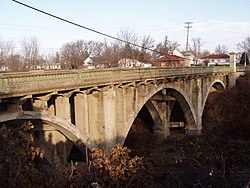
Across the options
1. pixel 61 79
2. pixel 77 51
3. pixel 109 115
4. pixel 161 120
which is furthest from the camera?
pixel 77 51

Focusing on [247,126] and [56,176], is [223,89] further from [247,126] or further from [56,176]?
[56,176]

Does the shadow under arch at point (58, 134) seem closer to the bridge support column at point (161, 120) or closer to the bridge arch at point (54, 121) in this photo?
the bridge arch at point (54, 121)

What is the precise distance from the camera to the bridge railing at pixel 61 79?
28.6ft

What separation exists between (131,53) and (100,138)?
35.0 meters

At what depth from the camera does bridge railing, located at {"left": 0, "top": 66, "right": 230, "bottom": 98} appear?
8.72 metres

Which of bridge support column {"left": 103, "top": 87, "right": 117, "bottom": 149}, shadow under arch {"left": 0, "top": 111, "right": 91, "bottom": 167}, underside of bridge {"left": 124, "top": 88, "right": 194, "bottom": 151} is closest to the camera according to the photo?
shadow under arch {"left": 0, "top": 111, "right": 91, "bottom": 167}

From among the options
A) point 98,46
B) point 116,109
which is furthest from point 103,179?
point 98,46

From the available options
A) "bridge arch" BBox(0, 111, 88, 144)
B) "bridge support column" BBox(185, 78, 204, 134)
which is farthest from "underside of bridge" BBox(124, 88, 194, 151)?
"bridge arch" BBox(0, 111, 88, 144)

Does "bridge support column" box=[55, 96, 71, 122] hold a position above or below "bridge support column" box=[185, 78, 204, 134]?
above

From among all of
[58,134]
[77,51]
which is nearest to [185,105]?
[58,134]

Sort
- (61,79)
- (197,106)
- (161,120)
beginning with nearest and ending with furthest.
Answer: (61,79) → (161,120) → (197,106)

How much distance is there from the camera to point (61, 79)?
1072cm

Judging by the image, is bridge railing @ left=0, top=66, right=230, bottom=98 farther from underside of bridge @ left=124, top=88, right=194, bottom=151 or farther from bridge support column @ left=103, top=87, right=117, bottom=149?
underside of bridge @ left=124, top=88, right=194, bottom=151

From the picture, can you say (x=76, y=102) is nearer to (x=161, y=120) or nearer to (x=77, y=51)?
(x=161, y=120)
